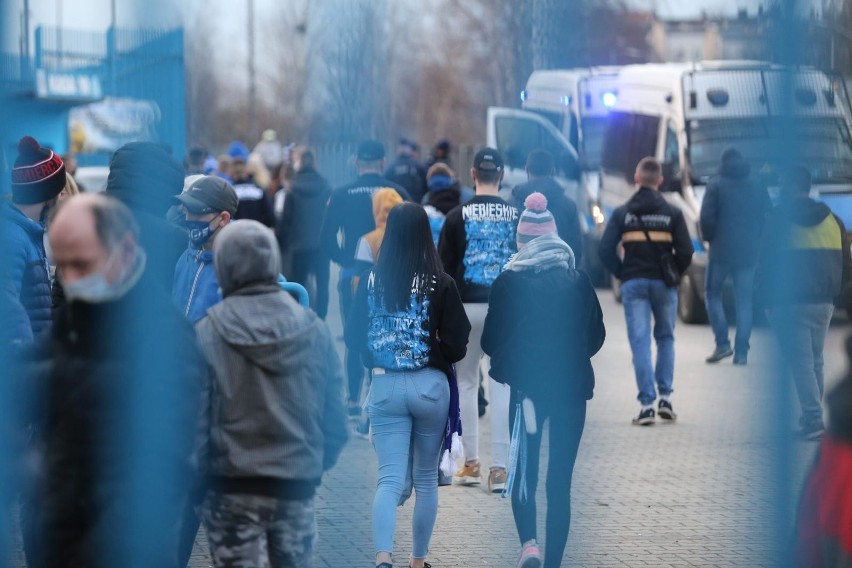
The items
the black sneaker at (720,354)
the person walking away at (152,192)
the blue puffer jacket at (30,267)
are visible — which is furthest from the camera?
the black sneaker at (720,354)

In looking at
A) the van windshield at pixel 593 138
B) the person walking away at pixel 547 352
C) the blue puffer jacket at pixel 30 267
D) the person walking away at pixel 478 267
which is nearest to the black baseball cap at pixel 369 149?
the person walking away at pixel 547 352

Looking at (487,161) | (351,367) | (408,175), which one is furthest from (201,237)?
(408,175)

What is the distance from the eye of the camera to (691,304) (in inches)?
591

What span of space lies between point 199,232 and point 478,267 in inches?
95.4

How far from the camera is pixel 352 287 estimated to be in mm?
8922

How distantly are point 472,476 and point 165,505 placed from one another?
4137 mm

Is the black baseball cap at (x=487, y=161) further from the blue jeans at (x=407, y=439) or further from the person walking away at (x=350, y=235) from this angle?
the blue jeans at (x=407, y=439)

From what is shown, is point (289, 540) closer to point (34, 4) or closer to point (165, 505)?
point (165, 505)

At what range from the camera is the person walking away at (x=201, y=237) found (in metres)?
5.01

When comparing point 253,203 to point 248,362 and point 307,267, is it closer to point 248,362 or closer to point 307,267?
point 307,267

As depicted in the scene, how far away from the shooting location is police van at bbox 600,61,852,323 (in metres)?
2.88

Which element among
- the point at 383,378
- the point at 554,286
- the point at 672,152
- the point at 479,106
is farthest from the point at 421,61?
the point at 672,152

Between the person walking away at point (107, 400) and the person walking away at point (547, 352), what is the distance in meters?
1.46

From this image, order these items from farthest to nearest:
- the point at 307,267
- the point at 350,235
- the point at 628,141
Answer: the point at 628,141
the point at 307,267
the point at 350,235
